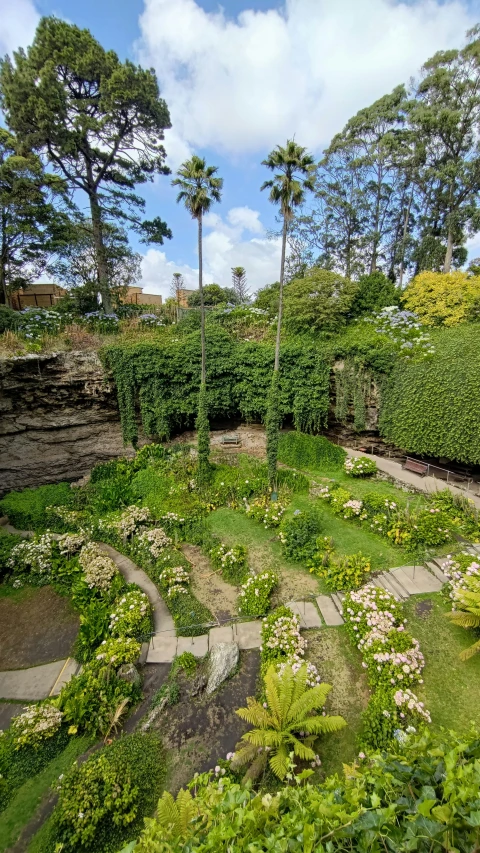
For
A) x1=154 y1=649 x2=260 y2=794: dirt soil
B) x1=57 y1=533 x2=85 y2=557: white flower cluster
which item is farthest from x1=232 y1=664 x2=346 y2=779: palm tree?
x1=57 y1=533 x2=85 y2=557: white flower cluster

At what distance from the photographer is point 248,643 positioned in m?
8.12

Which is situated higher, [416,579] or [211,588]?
[416,579]

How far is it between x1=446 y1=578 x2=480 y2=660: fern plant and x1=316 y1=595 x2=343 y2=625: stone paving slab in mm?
2413

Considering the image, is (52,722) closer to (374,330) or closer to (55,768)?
(55,768)

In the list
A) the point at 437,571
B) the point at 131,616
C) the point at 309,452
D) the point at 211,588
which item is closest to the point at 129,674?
the point at 131,616

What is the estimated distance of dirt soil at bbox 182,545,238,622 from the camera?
9227 mm

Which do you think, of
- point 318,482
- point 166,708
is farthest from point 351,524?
point 166,708

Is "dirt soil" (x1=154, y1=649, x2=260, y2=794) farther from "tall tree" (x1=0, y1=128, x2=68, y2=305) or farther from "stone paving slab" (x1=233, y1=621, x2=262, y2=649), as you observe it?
"tall tree" (x1=0, y1=128, x2=68, y2=305)

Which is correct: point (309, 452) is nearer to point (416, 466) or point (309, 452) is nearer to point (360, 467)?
point (360, 467)

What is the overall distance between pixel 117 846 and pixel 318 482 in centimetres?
1068

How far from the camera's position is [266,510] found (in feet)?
40.9

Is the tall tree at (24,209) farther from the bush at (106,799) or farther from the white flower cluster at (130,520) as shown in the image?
the bush at (106,799)

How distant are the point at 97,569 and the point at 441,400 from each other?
12840mm

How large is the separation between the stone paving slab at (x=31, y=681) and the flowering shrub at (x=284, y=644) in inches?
195
